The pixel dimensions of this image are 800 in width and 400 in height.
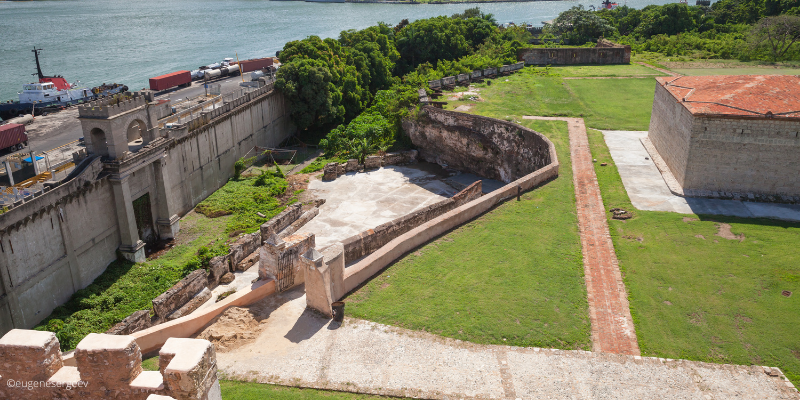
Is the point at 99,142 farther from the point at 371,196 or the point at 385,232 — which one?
the point at 385,232

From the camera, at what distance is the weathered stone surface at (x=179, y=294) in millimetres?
18297

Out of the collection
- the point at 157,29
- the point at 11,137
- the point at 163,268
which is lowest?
the point at 163,268

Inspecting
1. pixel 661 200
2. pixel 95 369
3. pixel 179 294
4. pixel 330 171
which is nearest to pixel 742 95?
pixel 661 200

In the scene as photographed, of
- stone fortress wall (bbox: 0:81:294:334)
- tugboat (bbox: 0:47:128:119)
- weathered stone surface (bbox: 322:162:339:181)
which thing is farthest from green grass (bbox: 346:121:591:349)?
tugboat (bbox: 0:47:128:119)

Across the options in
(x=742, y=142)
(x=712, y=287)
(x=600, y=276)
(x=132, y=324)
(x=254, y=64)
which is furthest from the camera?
(x=254, y=64)

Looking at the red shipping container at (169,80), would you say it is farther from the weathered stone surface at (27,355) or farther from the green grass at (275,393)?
the weathered stone surface at (27,355)

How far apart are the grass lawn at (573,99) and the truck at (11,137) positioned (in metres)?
24.3

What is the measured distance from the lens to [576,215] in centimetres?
2003

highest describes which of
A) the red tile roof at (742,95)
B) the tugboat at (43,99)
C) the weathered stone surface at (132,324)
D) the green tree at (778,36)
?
the green tree at (778,36)

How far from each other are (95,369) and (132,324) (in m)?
8.89

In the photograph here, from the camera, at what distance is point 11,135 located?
97.6 feet

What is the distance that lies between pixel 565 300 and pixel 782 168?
11.5 metres

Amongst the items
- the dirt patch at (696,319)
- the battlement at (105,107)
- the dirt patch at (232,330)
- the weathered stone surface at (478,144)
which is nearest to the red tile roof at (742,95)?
the weathered stone surface at (478,144)

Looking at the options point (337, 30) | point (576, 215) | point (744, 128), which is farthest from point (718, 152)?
point (337, 30)
